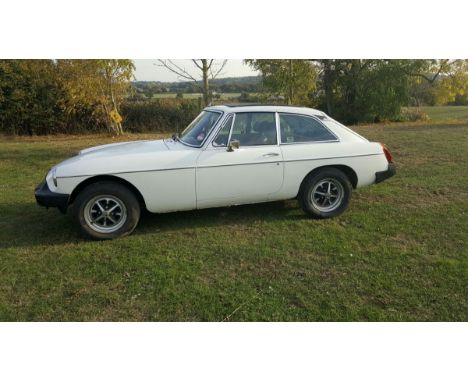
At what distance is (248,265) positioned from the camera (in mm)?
3615

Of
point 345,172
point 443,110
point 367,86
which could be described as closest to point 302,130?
point 345,172

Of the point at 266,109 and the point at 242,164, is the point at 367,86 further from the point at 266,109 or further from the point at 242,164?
the point at 242,164

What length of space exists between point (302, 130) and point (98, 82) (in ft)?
40.2

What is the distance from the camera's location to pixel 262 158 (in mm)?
4441

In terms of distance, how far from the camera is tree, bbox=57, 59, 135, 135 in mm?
13938

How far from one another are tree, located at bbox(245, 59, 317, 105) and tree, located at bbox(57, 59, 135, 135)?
8167 mm

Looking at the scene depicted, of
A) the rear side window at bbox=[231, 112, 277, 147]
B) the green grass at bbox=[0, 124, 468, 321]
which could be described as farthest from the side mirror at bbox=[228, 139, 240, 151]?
the green grass at bbox=[0, 124, 468, 321]

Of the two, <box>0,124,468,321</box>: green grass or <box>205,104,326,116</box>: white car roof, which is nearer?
<box>0,124,468,321</box>: green grass

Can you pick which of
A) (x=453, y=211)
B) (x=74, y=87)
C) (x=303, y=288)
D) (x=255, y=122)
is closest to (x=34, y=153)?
(x=74, y=87)

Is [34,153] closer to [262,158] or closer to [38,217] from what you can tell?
[38,217]

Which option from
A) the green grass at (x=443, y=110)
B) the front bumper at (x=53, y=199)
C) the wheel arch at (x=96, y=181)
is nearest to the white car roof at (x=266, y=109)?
the wheel arch at (x=96, y=181)

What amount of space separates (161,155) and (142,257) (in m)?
1.26

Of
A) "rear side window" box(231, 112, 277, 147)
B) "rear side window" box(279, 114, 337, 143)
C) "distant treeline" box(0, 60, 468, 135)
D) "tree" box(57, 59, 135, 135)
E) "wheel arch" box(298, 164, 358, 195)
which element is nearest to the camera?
"rear side window" box(231, 112, 277, 147)

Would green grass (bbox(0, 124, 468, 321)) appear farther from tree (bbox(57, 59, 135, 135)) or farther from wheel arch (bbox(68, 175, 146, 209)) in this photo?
tree (bbox(57, 59, 135, 135))
